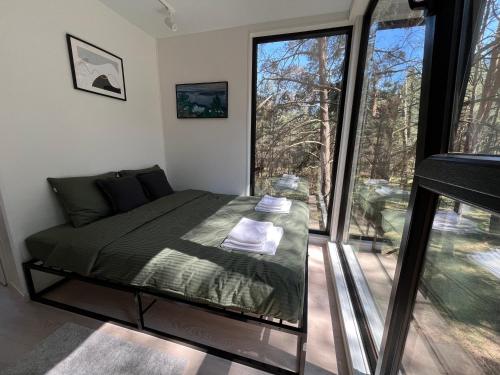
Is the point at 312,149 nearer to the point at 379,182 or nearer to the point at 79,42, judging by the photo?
the point at 379,182

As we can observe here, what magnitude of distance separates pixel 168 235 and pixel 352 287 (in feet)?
5.18

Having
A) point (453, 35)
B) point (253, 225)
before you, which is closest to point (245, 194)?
point (253, 225)

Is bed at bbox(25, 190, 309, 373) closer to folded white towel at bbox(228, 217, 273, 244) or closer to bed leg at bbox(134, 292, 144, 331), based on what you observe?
bed leg at bbox(134, 292, 144, 331)

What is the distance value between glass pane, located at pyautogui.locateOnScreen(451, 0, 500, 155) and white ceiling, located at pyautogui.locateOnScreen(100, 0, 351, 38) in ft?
6.75

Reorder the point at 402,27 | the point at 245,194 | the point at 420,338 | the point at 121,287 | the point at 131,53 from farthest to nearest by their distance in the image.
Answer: the point at 245,194, the point at 131,53, the point at 121,287, the point at 402,27, the point at 420,338

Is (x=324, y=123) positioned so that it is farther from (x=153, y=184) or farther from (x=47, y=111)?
(x=47, y=111)

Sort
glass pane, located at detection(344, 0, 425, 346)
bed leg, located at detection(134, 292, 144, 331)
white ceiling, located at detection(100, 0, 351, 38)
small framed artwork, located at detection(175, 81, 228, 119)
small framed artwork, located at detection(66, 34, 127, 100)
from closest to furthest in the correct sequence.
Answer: glass pane, located at detection(344, 0, 425, 346), bed leg, located at detection(134, 292, 144, 331), small framed artwork, located at detection(66, 34, 127, 100), white ceiling, located at detection(100, 0, 351, 38), small framed artwork, located at detection(175, 81, 228, 119)

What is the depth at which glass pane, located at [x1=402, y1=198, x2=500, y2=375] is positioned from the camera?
55cm

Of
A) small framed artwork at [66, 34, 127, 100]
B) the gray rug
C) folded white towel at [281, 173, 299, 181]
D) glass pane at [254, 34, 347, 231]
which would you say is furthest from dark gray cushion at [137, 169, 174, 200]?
folded white towel at [281, 173, 299, 181]

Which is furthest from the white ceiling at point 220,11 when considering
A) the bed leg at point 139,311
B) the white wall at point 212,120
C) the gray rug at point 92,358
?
the gray rug at point 92,358

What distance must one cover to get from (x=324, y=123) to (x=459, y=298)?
2.27m

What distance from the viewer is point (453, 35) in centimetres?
69

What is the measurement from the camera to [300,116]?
268cm

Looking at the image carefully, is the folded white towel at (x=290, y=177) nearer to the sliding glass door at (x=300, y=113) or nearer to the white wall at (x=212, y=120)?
the sliding glass door at (x=300, y=113)
